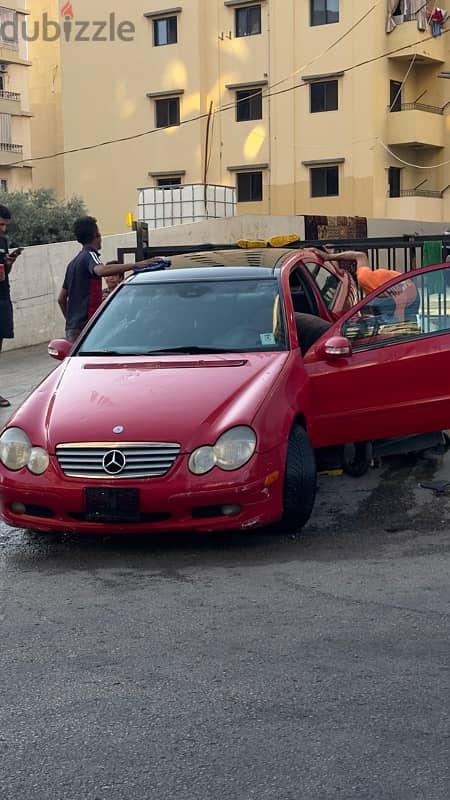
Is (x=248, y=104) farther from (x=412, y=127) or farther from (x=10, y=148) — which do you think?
(x=10, y=148)

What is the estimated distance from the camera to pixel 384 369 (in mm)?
7477

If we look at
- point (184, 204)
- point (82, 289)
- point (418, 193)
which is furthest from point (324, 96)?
point (82, 289)

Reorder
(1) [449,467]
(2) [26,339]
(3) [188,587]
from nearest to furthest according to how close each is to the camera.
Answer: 1. (3) [188,587]
2. (1) [449,467]
3. (2) [26,339]

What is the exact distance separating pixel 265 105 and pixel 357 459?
1359 inches

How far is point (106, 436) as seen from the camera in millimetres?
6094

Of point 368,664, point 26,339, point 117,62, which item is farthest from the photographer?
point 117,62

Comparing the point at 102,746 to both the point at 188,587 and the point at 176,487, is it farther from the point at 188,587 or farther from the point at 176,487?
the point at 176,487

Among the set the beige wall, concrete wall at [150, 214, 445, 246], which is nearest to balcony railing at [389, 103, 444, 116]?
concrete wall at [150, 214, 445, 246]

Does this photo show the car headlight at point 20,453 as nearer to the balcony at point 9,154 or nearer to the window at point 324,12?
the window at point 324,12

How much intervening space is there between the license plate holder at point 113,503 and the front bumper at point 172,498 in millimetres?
25

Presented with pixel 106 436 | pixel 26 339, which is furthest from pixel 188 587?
pixel 26 339

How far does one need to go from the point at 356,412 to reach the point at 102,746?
4.03m

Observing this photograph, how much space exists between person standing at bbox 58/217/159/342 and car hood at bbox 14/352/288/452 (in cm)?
294

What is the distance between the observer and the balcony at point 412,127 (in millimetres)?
39594
